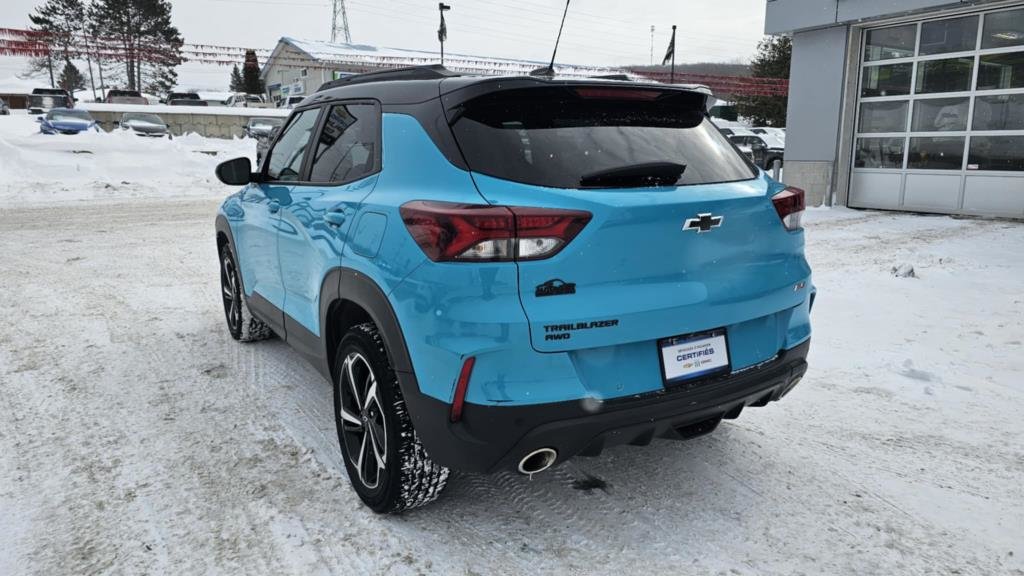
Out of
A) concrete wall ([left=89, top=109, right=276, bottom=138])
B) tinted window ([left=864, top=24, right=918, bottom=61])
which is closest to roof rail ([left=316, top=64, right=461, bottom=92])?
tinted window ([left=864, top=24, right=918, bottom=61])

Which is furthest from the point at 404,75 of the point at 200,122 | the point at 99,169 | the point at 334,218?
the point at 200,122

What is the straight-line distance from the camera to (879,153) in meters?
13.1

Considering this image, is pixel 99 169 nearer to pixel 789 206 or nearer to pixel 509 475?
pixel 509 475

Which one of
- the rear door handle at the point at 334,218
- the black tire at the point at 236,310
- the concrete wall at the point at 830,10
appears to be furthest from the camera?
the concrete wall at the point at 830,10

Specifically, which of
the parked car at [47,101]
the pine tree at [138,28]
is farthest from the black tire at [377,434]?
the pine tree at [138,28]

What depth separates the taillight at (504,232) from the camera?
226 cm

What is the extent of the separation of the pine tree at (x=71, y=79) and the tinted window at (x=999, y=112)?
8736 centimetres

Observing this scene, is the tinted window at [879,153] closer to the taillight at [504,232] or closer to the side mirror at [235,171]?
the side mirror at [235,171]

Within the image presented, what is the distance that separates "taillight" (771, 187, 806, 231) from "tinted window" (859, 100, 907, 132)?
37.8 ft

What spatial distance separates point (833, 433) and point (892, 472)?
1.39 feet

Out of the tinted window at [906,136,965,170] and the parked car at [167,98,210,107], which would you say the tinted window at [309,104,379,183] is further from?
the parked car at [167,98,210,107]

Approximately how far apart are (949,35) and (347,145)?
12.3m

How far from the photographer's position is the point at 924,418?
377 cm

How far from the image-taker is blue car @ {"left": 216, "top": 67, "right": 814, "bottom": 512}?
7.47 ft
